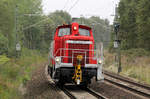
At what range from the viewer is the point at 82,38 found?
1155cm

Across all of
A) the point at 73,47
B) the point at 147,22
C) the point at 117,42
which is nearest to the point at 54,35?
the point at 73,47

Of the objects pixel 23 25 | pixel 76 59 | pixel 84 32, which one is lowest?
pixel 76 59

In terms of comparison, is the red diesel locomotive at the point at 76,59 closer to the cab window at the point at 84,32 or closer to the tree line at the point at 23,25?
the cab window at the point at 84,32

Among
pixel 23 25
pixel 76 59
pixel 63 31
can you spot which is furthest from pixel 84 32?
pixel 23 25

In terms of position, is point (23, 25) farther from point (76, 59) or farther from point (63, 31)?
point (76, 59)

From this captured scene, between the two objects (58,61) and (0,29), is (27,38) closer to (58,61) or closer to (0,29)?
(0,29)

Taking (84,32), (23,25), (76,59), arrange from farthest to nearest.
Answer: (23,25)
(84,32)
(76,59)

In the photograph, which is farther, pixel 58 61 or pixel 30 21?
pixel 30 21

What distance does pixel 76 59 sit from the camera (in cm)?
1133

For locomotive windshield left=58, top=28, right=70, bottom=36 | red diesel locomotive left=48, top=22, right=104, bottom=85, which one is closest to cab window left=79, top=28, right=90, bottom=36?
red diesel locomotive left=48, top=22, right=104, bottom=85

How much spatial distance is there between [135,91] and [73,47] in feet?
12.5

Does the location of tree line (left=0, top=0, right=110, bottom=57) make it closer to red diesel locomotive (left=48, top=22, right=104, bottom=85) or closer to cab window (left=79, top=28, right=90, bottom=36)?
cab window (left=79, top=28, right=90, bottom=36)

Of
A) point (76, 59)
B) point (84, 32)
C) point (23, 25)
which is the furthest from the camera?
point (23, 25)

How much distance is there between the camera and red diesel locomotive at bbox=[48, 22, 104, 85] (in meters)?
10.9
